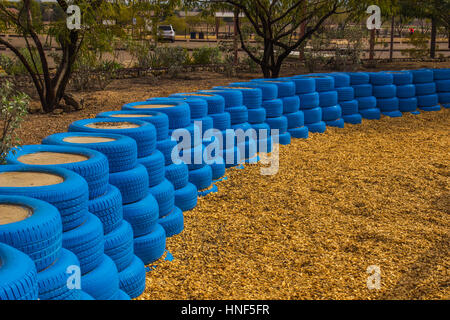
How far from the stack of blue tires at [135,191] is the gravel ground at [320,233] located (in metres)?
0.21

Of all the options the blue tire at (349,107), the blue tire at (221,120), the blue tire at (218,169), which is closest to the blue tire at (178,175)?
the blue tire at (218,169)

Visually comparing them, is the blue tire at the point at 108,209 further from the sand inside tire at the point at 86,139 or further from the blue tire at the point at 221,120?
the blue tire at the point at 221,120

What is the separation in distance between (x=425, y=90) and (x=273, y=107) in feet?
15.8

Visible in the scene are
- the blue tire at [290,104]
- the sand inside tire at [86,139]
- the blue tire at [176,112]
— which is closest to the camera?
the sand inside tire at [86,139]

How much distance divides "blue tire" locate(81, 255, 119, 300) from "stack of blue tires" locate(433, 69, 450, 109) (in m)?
10.4

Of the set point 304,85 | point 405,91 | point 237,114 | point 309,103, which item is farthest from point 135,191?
point 405,91

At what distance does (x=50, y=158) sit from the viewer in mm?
4160

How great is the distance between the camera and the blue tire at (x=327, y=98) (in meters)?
10.2

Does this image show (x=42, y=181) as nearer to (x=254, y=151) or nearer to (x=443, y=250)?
(x=443, y=250)

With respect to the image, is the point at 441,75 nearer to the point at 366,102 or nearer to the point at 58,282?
the point at 366,102

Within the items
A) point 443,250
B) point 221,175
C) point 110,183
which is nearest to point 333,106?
point 221,175

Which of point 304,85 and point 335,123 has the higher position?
point 304,85

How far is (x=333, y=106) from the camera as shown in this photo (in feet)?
33.9

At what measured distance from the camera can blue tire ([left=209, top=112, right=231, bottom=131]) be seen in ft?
23.4
